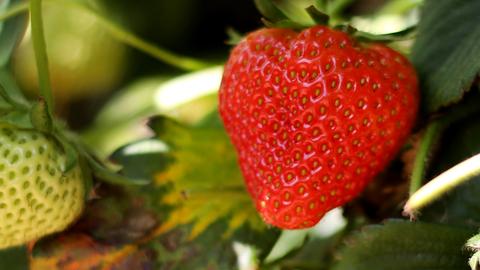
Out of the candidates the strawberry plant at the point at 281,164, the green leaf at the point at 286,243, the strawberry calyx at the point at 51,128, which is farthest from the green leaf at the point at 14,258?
the green leaf at the point at 286,243

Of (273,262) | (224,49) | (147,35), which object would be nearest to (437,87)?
(273,262)

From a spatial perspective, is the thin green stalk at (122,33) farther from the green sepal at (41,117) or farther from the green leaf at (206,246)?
the green leaf at (206,246)

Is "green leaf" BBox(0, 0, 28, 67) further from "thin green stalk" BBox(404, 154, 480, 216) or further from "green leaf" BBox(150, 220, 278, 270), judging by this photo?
"thin green stalk" BBox(404, 154, 480, 216)

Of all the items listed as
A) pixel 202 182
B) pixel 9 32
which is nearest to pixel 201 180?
pixel 202 182

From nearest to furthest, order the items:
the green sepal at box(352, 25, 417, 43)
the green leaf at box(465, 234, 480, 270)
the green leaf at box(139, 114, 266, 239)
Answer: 1. the green leaf at box(465, 234, 480, 270)
2. the green sepal at box(352, 25, 417, 43)
3. the green leaf at box(139, 114, 266, 239)

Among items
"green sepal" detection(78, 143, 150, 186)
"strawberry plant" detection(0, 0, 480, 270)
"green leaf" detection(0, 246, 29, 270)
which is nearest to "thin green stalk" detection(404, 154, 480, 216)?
"strawberry plant" detection(0, 0, 480, 270)

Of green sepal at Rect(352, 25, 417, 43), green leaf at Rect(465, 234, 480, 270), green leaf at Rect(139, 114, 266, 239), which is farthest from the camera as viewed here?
green leaf at Rect(139, 114, 266, 239)

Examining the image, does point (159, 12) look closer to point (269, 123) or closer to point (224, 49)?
point (224, 49)
